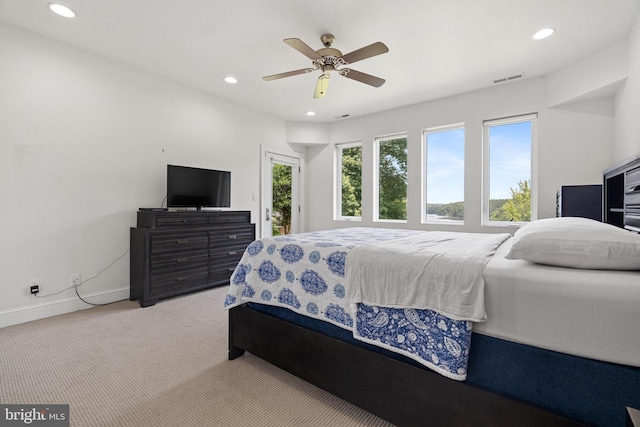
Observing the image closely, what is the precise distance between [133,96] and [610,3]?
4798 mm

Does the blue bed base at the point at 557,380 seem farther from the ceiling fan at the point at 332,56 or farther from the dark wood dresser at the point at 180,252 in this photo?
the dark wood dresser at the point at 180,252

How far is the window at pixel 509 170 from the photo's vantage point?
3812 mm

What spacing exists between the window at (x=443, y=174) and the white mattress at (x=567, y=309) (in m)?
3.43

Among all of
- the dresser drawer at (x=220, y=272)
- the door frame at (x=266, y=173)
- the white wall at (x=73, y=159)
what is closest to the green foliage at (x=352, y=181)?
the door frame at (x=266, y=173)

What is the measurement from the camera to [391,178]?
5.04 m

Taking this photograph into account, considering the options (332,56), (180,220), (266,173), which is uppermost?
(332,56)

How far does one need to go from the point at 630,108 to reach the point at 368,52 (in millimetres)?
2555

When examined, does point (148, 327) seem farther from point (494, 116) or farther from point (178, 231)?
point (494, 116)

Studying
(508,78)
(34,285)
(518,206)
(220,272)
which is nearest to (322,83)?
(508,78)

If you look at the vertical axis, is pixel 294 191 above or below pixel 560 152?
below

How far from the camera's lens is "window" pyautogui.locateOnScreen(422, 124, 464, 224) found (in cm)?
431

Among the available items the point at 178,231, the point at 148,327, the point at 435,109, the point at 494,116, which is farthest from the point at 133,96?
the point at 494,116

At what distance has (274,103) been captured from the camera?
463 cm

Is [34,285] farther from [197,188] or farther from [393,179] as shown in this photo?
[393,179]
